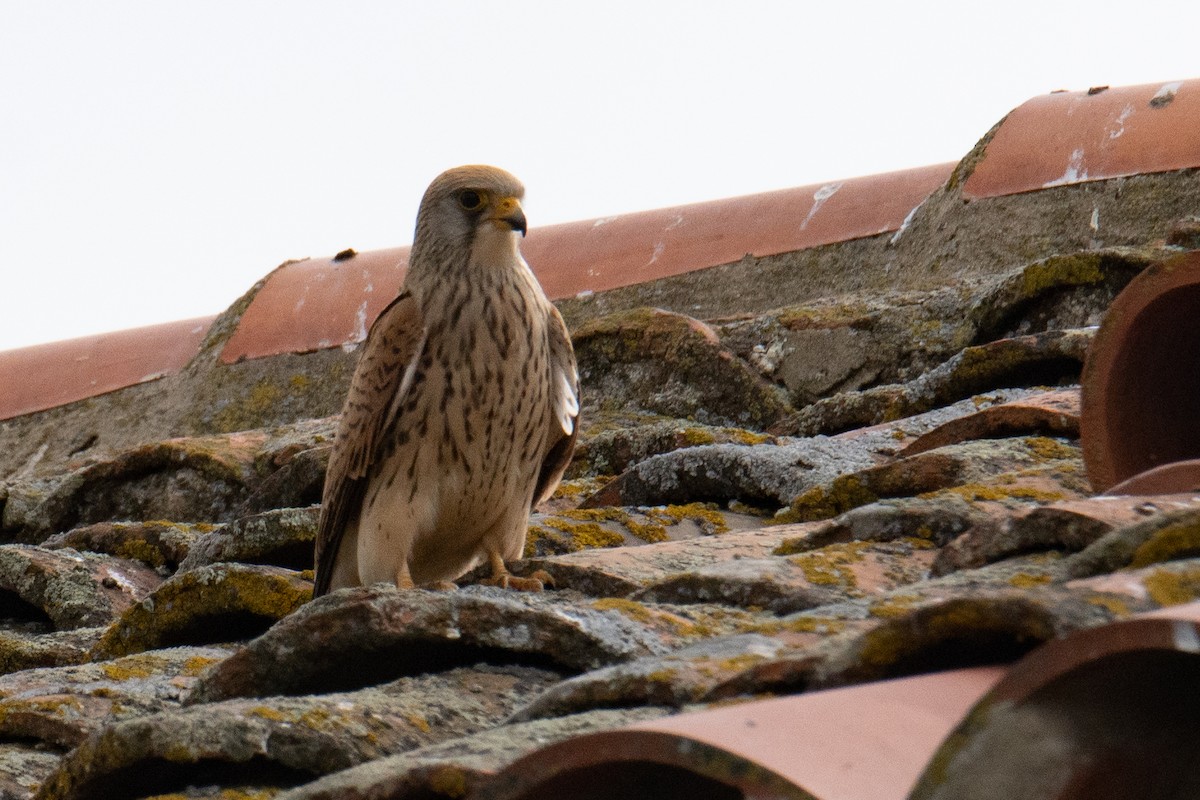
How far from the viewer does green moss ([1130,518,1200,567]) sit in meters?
1.60

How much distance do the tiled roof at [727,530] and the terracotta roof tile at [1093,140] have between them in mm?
17

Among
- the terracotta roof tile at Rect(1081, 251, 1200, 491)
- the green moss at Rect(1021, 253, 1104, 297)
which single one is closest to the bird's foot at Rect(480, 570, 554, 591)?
the terracotta roof tile at Rect(1081, 251, 1200, 491)

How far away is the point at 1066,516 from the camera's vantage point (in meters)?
1.98

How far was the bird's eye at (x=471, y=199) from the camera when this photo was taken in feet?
13.2

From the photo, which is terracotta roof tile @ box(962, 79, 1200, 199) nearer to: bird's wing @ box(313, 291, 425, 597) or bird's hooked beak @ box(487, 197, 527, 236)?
bird's hooked beak @ box(487, 197, 527, 236)

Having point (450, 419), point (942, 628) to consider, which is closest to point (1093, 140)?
point (450, 419)

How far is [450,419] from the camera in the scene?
12.5ft

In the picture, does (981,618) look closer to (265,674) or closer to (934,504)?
(265,674)

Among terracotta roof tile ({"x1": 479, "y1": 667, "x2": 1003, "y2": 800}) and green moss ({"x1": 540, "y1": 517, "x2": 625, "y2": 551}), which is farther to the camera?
green moss ({"x1": 540, "y1": 517, "x2": 625, "y2": 551})

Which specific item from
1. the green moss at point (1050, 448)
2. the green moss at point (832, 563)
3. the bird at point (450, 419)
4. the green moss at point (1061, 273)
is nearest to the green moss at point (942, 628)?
the green moss at point (832, 563)

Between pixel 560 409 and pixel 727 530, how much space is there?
57cm

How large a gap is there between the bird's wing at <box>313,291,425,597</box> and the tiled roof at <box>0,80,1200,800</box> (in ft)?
1.03

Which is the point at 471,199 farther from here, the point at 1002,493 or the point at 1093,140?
the point at 1093,140

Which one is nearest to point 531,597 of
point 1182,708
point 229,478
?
point 1182,708
